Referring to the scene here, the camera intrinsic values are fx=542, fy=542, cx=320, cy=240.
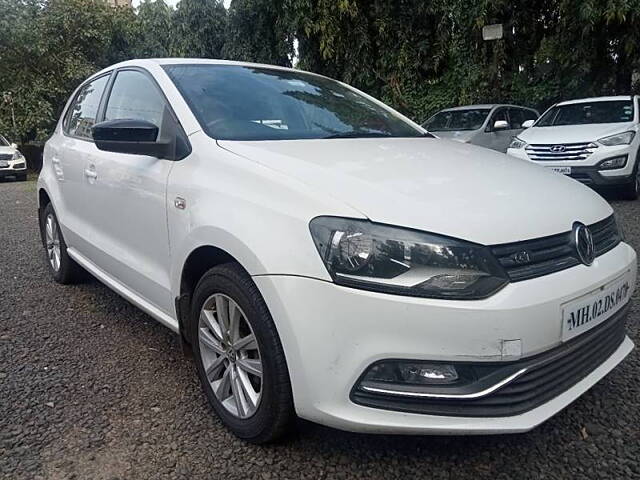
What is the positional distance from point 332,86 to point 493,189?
174 cm

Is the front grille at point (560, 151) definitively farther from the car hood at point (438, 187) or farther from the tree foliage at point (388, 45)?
the car hood at point (438, 187)

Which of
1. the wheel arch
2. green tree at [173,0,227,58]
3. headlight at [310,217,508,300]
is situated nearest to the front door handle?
the wheel arch

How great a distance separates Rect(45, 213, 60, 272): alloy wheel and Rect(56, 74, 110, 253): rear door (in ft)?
0.96

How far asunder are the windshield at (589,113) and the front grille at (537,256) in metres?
6.98

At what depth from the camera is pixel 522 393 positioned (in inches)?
71.0

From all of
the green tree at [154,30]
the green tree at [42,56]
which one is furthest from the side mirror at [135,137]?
the green tree at [42,56]

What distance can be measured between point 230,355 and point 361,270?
0.78 metres

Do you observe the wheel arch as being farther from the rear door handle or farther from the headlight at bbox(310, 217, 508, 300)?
the rear door handle

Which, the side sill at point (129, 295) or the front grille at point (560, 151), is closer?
the side sill at point (129, 295)

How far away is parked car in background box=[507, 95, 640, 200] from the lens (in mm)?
7027

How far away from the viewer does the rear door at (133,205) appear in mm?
2561

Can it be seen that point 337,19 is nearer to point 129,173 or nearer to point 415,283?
point 129,173

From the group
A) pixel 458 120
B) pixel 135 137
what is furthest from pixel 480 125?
pixel 135 137

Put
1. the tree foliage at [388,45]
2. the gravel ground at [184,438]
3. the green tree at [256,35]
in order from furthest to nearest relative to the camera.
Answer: the green tree at [256,35] → the tree foliage at [388,45] → the gravel ground at [184,438]
